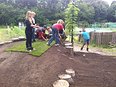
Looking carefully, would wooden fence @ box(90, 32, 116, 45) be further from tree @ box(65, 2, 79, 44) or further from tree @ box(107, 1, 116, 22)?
tree @ box(107, 1, 116, 22)

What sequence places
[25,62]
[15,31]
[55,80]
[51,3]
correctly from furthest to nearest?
1. [51,3]
2. [15,31]
3. [25,62]
4. [55,80]

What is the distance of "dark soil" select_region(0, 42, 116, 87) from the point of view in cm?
716

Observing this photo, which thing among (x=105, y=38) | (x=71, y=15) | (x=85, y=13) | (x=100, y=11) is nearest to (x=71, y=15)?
(x=71, y=15)

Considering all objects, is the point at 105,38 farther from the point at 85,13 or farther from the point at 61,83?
the point at 85,13

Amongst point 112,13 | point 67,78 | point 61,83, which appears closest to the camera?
point 61,83

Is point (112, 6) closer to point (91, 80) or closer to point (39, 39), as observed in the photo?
point (39, 39)

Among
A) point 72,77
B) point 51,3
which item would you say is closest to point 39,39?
point 72,77

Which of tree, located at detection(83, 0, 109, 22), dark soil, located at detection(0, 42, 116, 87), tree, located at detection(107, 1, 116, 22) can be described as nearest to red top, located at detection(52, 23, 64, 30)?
dark soil, located at detection(0, 42, 116, 87)

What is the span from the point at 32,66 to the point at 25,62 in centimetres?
43

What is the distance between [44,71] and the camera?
25.7 ft

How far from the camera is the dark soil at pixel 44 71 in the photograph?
7160 mm

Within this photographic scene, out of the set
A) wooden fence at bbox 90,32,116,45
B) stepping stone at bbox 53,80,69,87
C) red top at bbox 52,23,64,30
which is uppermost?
red top at bbox 52,23,64,30

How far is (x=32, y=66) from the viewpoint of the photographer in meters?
8.16

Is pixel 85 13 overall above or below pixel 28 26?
below
